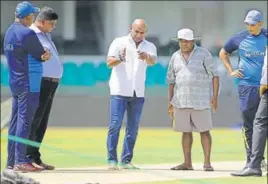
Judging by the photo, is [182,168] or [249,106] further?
[182,168]

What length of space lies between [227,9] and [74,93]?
5161 millimetres

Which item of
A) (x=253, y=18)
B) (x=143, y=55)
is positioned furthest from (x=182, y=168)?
(x=253, y=18)

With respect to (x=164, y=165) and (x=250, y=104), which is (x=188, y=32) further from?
(x=164, y=165)

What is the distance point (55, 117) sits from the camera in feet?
64.8

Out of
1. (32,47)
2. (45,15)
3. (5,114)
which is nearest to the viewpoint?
(32,47)

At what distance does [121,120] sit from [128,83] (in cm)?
49

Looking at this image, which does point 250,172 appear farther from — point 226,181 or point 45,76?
point 45,76

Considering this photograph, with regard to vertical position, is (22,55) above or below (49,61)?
above

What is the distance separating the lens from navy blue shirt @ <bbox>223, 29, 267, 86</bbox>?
33.4ft

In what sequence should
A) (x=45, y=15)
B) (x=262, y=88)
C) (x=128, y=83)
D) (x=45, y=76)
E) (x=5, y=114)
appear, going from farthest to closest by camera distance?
(x=5, y=114) → (x=128, y=83) → (x=45, y=76) → (x=45, y=15) → (x=262, y=88)

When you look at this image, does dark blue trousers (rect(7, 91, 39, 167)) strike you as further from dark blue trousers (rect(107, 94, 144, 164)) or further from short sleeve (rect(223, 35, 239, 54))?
short sleeve (rect(223, 35, 239, 54))

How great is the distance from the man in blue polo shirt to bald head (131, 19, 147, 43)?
124cm

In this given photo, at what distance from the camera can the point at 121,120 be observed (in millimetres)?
10391

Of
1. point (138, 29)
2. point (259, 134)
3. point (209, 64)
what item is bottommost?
point (259, 134)
